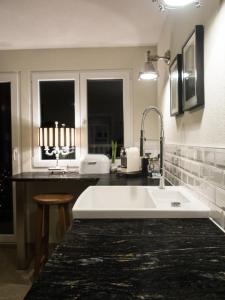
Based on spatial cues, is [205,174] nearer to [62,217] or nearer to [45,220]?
[62,217]

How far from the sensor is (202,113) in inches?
55.9

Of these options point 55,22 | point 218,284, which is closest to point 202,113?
point 218,284

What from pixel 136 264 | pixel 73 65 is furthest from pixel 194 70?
pixel 73 65

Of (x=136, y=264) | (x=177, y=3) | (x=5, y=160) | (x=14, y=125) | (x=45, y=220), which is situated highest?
(x=177, y=3)

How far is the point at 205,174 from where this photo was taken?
4.28ft

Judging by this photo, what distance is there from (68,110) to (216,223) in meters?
2.65

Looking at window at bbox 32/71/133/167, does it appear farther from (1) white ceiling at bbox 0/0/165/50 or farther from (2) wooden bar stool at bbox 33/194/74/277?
(2) wooden bar stool at bbox 33/194/74/277

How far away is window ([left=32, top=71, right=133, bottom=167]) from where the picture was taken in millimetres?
3445

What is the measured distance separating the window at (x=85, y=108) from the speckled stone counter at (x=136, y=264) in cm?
239

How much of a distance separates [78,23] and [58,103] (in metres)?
1.04

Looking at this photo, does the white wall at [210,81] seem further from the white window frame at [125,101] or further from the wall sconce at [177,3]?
the white window frame at [125,101]

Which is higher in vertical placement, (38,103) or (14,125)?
(38,103)

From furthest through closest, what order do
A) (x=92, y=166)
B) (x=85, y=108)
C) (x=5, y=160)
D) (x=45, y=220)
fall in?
(x=5, y=160), (x=85, y=108), (x=92, y=166), (x=45, y=220)

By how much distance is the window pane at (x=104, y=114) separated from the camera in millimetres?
3490
